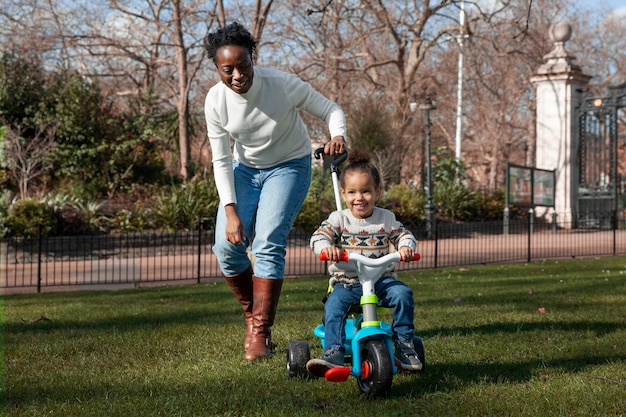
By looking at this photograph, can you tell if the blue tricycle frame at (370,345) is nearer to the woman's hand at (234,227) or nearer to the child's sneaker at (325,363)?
the child's sneaker at (325,363)

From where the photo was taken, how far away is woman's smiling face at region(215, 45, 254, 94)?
4398mm

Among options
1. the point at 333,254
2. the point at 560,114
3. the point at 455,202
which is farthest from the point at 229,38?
the point at 560,114

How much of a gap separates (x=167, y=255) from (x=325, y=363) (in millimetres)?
9955

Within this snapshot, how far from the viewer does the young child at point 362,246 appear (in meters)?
3.87

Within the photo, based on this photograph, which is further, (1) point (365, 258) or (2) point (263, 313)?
(2) point (263, 313)

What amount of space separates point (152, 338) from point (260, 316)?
1190 mm

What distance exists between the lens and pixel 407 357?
3787 mm

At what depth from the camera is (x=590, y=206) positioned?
23.0m

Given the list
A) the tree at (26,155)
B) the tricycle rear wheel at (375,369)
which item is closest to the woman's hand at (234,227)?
the tricycle rear wheel at (375,369)

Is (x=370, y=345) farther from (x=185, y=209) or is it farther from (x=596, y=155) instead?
(x=596, y=155)

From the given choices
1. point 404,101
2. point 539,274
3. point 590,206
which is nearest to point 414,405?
point 539,274

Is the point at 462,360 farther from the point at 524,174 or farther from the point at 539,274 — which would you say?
the point at 524,174

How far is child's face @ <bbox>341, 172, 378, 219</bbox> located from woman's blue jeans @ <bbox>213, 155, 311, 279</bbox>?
676 millimetres

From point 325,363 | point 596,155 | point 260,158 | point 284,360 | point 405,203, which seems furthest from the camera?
point 596,155
